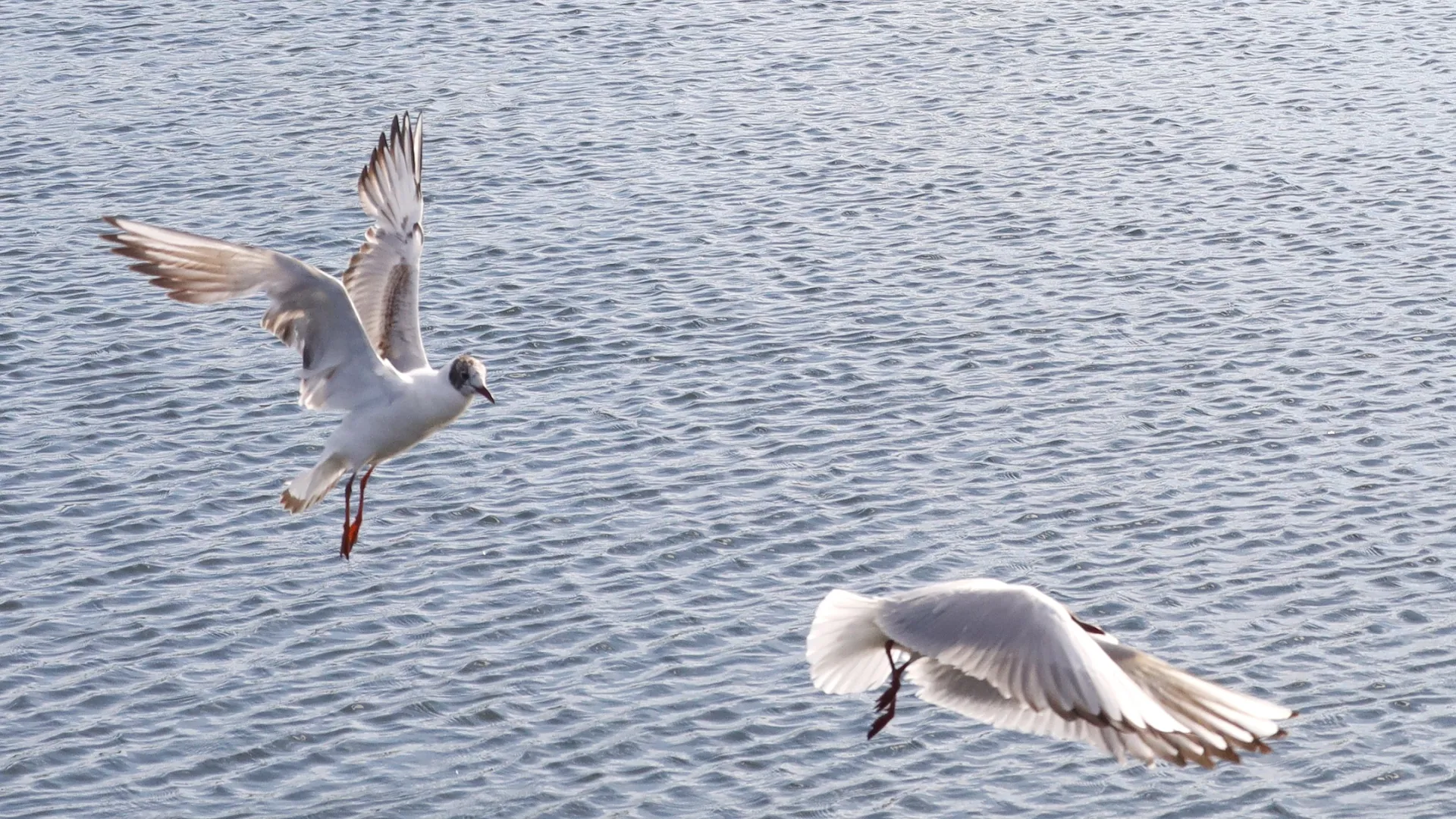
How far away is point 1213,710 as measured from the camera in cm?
797

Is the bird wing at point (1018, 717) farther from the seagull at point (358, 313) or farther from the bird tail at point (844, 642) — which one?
the seagull at point (358, 313)

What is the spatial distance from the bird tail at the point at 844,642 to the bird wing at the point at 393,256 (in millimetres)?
3018

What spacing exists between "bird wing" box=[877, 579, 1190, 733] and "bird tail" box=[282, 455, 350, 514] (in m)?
3.54

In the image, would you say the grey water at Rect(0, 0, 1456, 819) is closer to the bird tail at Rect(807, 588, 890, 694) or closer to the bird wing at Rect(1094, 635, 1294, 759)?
the bird tail at Rect(807, 588, 890, 694)

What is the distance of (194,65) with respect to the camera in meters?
26.5

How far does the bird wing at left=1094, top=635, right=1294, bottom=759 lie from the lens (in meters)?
7.72

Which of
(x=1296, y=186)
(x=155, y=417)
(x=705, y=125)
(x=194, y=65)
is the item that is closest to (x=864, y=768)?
(x=155, y=417)

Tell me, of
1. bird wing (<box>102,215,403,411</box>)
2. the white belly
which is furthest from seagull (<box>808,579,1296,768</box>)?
bird wing (<box>102,215,403,411</box>)

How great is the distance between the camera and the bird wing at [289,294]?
9.97 metres

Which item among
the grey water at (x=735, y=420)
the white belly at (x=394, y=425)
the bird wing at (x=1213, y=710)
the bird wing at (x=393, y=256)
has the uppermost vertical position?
the bird wing at (x=393, y=256)

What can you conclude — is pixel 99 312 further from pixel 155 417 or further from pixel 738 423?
pixel 738 423

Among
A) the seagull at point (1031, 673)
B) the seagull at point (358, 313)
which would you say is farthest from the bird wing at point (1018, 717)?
the seagull at point (358, 313)

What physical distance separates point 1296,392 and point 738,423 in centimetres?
466

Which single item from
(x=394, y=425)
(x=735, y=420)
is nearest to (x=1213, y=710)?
(x=394, y=425)
